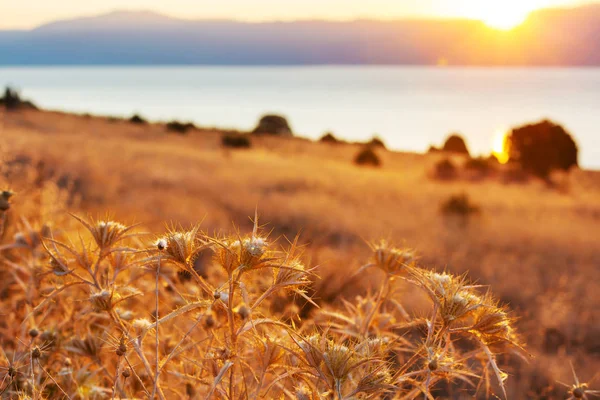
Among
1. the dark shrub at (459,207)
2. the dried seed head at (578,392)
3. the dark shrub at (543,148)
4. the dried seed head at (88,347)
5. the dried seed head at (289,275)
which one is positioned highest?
the dried seed head at (289,275)

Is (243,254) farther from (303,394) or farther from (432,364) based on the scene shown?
(432,364)

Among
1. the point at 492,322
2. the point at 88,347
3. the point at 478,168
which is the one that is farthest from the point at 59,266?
the point at 478,168

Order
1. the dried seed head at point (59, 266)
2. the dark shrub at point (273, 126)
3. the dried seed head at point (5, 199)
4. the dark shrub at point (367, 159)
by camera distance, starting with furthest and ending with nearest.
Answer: the dark shrub at point (273, 126) < the dark shrub at point (367, 159) < the dried seed head at point (5, 199) < the dried seed head at point (59, 266)

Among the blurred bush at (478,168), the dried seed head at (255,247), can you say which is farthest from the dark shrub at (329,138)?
the dried seed head at (255,247)

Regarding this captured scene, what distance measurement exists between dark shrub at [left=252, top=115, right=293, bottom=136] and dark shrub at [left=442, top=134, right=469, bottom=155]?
15.2 meters

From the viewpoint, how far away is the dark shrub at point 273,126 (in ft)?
163

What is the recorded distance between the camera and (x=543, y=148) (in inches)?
1014

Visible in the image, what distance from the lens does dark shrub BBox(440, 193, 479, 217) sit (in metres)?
13.1

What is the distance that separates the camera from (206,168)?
56.4ft

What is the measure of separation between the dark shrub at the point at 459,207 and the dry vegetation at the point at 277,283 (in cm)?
32

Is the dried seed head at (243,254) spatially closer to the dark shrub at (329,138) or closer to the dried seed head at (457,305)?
the dried seed head at (457,305)

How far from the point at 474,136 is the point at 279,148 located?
51994mm

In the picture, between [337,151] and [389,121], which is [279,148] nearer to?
[337,151]

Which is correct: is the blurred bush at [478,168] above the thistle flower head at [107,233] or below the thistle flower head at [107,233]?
below
